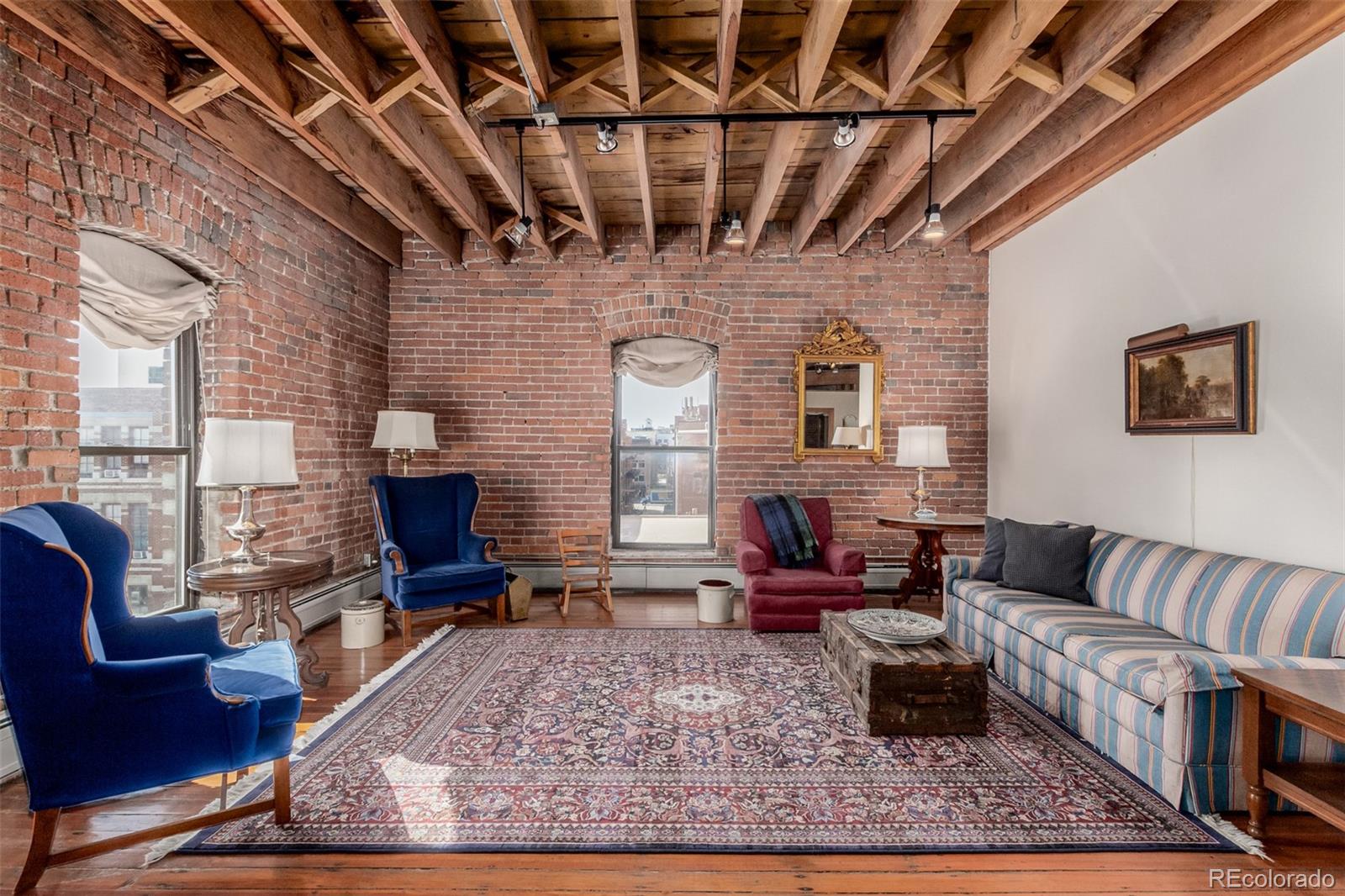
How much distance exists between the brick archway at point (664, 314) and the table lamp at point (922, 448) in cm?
171

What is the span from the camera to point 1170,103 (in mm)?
3039

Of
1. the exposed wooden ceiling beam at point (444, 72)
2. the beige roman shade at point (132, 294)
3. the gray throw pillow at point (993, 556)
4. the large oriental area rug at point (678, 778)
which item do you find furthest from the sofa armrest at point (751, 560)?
the beige roman shade at point (132, 294)

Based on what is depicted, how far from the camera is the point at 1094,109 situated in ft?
10.3

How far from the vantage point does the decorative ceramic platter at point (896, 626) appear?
2.87 metres

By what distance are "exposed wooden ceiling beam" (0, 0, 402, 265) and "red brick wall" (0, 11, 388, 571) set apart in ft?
0.64

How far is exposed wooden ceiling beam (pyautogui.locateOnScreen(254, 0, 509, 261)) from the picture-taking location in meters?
2.28

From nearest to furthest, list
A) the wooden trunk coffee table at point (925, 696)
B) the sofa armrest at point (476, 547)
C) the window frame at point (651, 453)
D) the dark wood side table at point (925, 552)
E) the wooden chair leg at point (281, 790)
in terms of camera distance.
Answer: the wooden chair leg at point (281, 790) → the wooden trunk coffee table at point (925, 696) → the sofa armrest at point (476, 547) → the dark wood side table at point (925, 552) → the window frame at point (651, 453)

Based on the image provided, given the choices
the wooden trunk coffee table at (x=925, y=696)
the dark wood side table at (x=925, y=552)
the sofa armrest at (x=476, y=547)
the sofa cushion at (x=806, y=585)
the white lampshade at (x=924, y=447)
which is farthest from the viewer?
the white lampshade at (x=924, y=447)

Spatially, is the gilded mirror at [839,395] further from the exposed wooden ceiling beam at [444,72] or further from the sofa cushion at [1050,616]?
the exposed wooden ceiling beam at [444,72]

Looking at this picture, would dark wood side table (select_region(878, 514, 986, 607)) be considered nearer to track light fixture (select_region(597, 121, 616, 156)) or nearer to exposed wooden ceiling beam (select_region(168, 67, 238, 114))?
track light fixture (select_region(597, 121, 616, 156))

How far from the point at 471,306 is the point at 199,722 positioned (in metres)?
4.07

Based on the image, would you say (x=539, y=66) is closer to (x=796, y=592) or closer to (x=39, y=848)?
(x=39, y=848)

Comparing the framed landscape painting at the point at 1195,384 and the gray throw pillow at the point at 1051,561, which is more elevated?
the framed landscape painting at the point at 1195,384

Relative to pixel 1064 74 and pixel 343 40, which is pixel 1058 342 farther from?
pixel 343 40
